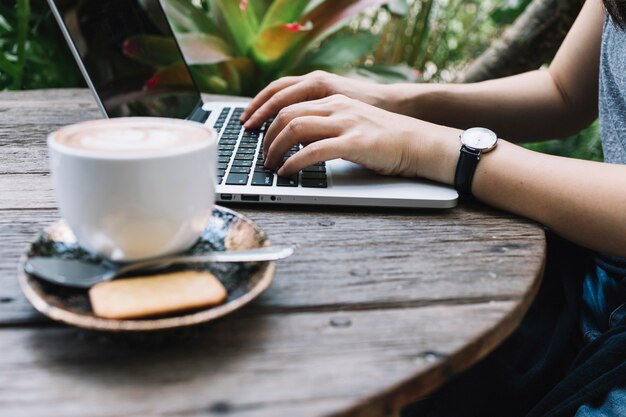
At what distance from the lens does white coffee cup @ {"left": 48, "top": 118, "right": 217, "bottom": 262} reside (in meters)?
0.40

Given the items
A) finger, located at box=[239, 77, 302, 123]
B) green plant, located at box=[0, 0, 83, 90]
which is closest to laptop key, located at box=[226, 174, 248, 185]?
finger, located at box=[239, 77, 302, 123]

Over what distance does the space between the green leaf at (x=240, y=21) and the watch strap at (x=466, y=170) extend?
3.20 feet

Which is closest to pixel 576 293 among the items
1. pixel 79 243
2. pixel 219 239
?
pixel 219 239

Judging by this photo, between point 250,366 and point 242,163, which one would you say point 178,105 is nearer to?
point 242,163

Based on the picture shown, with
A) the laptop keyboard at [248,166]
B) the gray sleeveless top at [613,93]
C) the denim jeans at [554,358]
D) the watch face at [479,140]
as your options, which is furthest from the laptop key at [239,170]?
the gray sleeveless top at [613,93]

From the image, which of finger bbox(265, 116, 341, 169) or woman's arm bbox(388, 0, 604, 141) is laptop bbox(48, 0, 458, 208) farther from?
woman's arm bbox(388, 0, 604, 141)

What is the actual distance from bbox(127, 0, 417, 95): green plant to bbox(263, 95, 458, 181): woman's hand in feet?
2.47

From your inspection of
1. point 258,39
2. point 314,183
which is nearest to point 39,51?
point 258,39

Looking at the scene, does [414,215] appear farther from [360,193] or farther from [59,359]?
[59,359]

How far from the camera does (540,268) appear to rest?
1.72ft

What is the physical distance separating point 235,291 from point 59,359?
0.13 meters

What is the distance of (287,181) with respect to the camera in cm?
67

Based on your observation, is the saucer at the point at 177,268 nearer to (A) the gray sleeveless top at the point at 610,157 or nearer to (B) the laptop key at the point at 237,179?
(B) the laptop key at the point at 237,179

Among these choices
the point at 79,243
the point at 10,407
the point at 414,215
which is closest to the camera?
the point at 10,407
